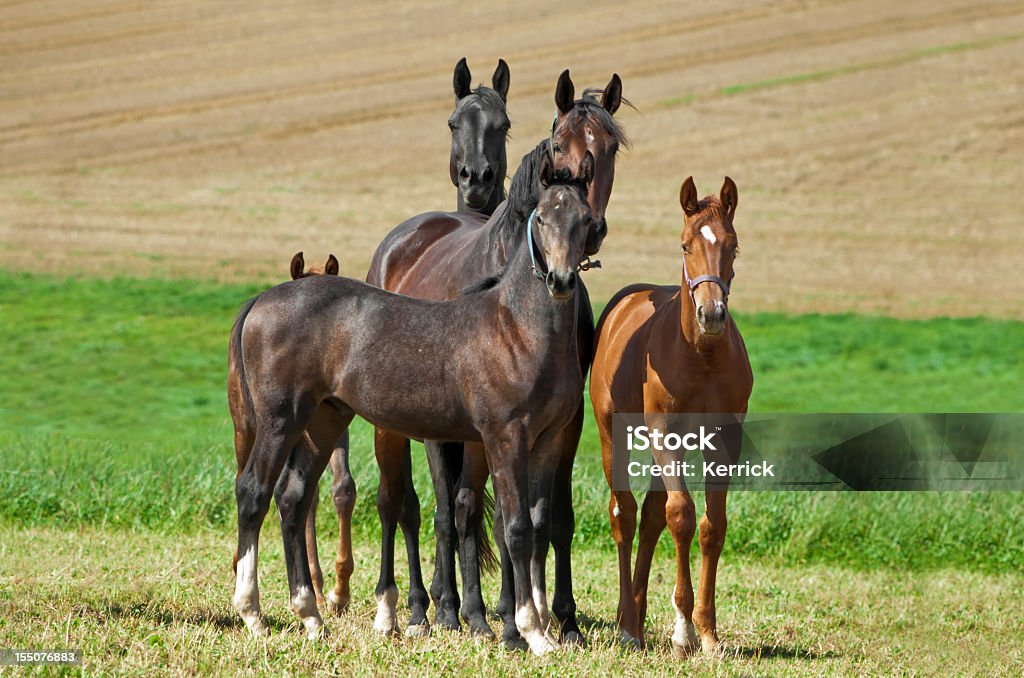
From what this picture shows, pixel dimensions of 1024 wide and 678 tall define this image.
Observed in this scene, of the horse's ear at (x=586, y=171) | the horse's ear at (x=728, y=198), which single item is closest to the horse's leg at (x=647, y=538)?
the horse's ear at (x=728, y=198)

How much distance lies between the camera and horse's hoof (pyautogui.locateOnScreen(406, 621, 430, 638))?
7.43 metres

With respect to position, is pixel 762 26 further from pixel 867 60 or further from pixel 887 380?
pixel 887 380

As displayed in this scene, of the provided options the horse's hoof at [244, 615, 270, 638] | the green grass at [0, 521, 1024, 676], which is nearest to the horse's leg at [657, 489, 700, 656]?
the green grass at [0, 521, 1024, 676]

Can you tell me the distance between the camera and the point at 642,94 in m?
32.3

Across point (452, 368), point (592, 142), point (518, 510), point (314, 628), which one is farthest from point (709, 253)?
point (314, 628)

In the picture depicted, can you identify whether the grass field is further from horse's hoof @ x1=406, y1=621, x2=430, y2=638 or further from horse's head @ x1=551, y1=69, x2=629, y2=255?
horse's head @ x1=551, y1=69, x2=629, y2=255

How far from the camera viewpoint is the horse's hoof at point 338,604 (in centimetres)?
830

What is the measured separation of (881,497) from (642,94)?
2219 centimetres

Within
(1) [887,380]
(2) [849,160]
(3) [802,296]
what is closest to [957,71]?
(2) [849,160]

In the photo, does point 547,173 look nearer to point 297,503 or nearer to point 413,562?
point 297,503

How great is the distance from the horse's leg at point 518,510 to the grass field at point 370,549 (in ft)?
0.74

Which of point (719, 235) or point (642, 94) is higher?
point (642, 94)

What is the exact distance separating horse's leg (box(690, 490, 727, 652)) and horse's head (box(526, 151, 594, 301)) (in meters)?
1.57
